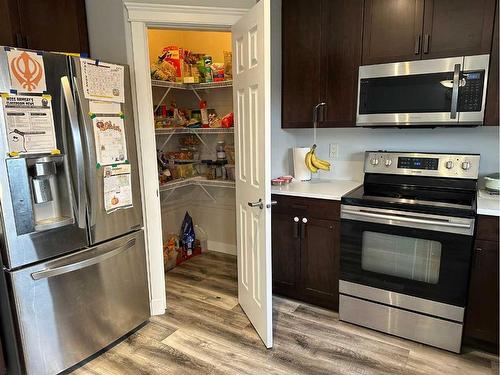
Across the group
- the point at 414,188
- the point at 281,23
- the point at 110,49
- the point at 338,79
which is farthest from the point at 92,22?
the point at 414,188

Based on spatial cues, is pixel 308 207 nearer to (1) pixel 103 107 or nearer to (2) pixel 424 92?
(2) pixel 424 92

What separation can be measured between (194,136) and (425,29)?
2.30m

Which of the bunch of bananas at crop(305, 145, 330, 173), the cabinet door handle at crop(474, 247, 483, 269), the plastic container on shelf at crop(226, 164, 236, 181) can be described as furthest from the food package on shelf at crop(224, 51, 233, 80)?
the cabinet door handle at crop(474, 247, 483, 269)

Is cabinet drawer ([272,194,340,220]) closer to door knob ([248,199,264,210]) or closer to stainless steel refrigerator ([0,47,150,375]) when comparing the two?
door knob ([248,199,264,210])

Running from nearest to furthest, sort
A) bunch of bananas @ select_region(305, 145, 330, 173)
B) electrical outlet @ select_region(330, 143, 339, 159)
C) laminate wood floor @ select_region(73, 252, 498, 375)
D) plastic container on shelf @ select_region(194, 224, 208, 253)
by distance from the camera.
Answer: laminate wood floor @ select_region(73, 252, 498, 375) < bunch of bananas @ select_region(305, 145, 330, 173) < electrical outlet @ select_region(330, 143, 339, 159) < plastic container on shelf @ select_region(194, 224, 208, 253)

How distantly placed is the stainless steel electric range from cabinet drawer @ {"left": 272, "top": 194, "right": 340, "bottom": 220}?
0.28ft

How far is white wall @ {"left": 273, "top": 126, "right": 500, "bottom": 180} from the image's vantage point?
243cm

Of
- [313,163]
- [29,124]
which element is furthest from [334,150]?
[29,124]

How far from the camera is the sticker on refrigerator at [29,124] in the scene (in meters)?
1.68

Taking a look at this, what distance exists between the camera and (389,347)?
87.6 inches

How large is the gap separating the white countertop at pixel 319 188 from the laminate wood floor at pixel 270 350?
90 cm

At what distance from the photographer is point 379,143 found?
2.80 metres

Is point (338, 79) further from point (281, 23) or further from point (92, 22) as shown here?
point (92, 22)

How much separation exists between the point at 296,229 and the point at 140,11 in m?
1.82
